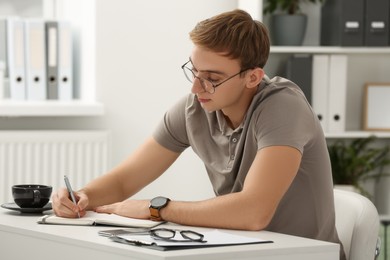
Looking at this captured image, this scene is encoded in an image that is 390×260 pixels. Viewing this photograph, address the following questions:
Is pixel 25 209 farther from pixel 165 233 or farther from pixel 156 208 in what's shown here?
pixel 165 233

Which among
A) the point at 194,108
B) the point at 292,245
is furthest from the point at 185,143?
the point at 292,245

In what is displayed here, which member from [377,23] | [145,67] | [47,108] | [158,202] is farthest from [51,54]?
[158,202]

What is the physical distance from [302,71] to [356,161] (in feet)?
1.78

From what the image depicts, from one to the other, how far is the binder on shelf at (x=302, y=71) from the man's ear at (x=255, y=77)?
→ 5.92 feet

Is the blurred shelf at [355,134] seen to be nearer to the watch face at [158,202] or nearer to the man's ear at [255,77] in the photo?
the man's ear at [255,77]

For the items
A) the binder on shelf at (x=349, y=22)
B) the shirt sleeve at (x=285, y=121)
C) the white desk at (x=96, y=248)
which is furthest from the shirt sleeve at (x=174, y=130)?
the binder on shelf at (x=349, y=22)

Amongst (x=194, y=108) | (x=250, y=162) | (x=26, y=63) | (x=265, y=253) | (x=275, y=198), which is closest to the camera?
(x=265, y=253)

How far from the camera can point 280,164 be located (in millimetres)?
2242

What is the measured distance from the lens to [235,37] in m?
2.39

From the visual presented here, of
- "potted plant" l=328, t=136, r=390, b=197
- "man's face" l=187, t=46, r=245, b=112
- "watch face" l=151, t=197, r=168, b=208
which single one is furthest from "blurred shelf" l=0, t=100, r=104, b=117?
"watch face" l=151, t=197, r=168, b=208

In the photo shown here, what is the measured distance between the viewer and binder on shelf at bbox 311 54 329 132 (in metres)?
4.25

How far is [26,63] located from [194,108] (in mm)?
1871

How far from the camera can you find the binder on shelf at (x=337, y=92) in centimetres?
426

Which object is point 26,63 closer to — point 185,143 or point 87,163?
point 87,163
